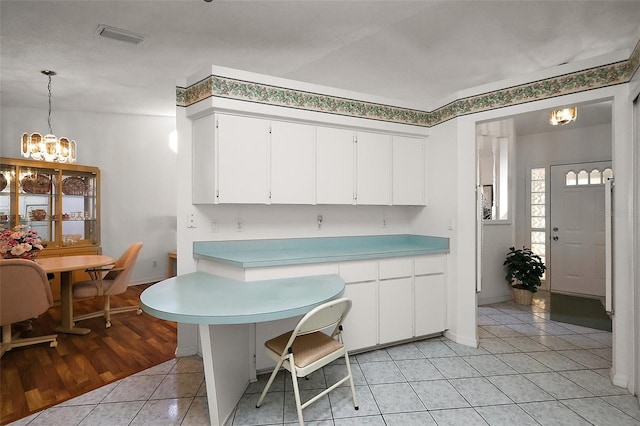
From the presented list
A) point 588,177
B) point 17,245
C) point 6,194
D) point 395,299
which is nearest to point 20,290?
point 17,245

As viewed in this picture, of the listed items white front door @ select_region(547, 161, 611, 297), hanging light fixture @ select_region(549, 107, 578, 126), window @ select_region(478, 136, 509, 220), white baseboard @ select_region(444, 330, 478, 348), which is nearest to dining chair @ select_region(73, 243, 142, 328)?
white baseboard @ select_region(444, 330, 478, 348)

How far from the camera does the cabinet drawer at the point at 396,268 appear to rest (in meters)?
3.01

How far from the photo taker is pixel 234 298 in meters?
1.95

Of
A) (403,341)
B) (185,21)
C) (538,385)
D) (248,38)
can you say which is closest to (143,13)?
(185,21)

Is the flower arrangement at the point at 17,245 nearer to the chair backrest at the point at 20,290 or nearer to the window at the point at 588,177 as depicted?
the chair backrest at the point at 20,290

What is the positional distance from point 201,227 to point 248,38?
176 centimetres

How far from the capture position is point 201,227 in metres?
2.93

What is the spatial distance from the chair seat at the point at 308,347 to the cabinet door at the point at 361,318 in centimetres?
67

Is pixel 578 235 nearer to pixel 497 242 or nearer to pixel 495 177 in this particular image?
pixel 497 242

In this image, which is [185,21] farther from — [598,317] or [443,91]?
[598,317]

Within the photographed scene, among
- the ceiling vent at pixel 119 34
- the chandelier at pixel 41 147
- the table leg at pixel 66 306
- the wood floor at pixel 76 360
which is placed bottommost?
the wood floor at pixel 76 360

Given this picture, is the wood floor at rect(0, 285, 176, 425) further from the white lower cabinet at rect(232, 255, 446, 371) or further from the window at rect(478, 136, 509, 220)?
the window at rect(478, 136, 509, 220)

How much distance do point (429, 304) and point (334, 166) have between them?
163 centimetres

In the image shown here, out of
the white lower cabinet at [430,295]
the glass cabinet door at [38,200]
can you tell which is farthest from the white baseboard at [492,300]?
the glass cabinet door at [38,200]
